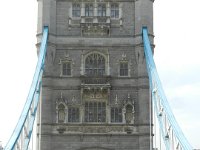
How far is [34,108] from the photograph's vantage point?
31781 mm

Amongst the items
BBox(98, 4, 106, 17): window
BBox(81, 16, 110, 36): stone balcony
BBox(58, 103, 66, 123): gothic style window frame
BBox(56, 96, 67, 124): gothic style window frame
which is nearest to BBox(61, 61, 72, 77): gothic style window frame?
BBox(56, 96, 67, 124): gothic style window frame

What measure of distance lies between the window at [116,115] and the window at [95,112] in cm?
52

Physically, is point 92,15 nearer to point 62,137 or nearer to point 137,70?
point 137,70

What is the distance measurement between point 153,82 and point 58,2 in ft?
31.2

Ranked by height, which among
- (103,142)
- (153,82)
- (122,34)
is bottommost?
(103,142)

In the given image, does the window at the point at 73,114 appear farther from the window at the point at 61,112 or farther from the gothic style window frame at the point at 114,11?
the gothic style window frame at the point at 114,11

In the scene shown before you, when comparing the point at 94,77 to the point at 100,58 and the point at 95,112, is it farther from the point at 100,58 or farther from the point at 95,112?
the point at 95,112

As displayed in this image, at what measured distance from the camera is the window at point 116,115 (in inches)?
1478

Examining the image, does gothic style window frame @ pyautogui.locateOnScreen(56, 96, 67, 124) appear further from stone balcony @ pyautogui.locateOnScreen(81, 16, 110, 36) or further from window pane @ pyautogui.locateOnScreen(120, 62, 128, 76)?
stone balcony @ pyautogui.locateOnScreen(81, 16, 110, 36)

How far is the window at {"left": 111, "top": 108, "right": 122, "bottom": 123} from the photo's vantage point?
1478 inches

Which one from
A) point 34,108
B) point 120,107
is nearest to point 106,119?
point 120,107

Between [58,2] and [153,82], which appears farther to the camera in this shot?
[58,2]

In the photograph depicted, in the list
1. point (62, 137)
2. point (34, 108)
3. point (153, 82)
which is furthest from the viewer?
point (62, 137)

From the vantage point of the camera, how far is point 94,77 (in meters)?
38.0
